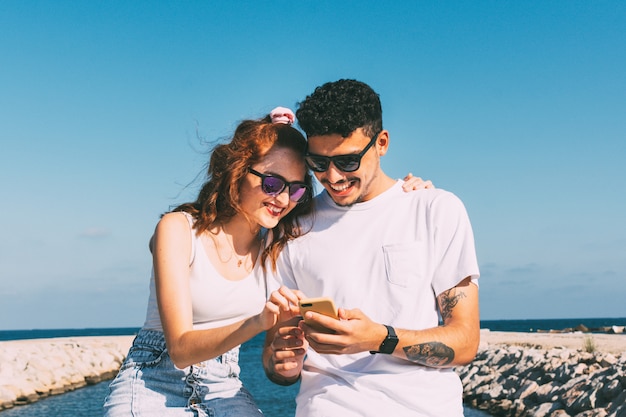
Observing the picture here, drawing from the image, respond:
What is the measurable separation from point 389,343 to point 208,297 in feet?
3.55

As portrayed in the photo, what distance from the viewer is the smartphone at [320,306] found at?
2.84 metres

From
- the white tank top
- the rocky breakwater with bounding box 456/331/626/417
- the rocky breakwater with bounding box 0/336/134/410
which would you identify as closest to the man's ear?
Result: the white tank top

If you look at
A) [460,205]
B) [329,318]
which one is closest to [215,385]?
Answer: [329,318]

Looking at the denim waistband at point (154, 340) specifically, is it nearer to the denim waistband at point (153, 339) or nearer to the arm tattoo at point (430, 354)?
the denim waistband at point (153, 339)

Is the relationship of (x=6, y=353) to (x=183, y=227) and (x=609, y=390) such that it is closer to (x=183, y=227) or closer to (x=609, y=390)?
(x=609, y=390)

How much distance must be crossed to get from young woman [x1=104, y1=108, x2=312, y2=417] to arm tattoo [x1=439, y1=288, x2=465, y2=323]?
0.95 metres

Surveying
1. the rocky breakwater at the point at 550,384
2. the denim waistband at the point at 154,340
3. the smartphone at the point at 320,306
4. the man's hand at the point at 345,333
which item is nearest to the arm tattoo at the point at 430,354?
the man's hand at the point at 345,333

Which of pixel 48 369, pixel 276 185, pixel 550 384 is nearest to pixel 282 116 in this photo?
pixel 276 185

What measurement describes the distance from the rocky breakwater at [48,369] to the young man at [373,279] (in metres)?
18.8

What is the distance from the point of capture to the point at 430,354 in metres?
3.20

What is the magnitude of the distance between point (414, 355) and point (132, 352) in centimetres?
157

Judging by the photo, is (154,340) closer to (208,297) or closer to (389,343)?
(208,297)

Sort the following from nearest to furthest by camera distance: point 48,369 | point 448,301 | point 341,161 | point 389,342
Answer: point 389,342, point 448,301, point 341,161, point 48,369

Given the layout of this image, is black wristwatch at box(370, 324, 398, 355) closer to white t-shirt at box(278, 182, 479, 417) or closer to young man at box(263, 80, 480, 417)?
young man at box(263, 80, 480, 417)
